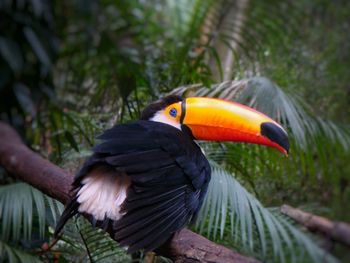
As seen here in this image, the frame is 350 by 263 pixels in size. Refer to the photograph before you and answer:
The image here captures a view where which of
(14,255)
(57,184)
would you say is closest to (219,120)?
(57,184)

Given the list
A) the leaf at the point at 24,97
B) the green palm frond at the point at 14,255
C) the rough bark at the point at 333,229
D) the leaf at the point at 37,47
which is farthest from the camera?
the leaf at the point at 37,47

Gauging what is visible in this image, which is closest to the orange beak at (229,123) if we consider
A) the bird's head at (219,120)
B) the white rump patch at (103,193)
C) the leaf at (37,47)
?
the bird's head at (219,120)

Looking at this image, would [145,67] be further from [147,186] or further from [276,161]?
[147,186]

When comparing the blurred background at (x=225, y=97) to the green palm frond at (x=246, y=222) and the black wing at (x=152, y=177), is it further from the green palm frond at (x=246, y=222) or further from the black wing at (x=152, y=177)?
the black wing at (x=152, y=177)

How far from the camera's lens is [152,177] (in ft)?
5.44

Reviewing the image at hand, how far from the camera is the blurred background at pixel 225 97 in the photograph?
5.99 ft

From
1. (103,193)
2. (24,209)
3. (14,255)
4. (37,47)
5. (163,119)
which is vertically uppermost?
(37,47)

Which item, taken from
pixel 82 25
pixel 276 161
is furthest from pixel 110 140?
pixel 82 25

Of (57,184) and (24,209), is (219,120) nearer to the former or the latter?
(57,184)

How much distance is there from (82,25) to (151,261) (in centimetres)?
344

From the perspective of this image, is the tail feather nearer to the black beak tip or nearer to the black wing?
the black wing

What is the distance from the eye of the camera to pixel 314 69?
113 inches

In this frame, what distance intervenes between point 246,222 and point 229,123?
42 cm

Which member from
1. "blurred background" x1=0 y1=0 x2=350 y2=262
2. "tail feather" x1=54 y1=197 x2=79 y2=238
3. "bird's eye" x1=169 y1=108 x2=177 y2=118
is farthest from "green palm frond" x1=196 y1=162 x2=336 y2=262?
"tail feather" x1=54 y1=197 x2=79 y2=238
